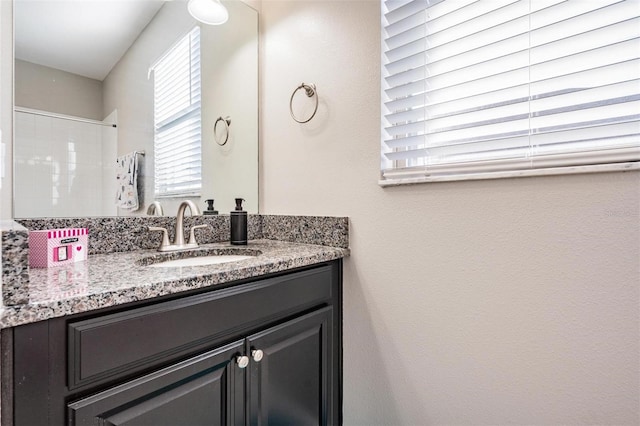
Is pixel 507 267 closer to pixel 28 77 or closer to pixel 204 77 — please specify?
pixel 204 77

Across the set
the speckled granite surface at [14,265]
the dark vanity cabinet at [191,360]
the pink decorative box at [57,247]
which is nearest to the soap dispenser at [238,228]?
the dark vanity cabinet at [191,360]

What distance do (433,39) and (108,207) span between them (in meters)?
1.27

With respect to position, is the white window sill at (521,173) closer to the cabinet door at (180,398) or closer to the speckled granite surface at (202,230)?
the speckled granite surface at (202,230)

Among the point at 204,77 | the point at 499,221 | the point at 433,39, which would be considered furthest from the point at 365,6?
the point at 499,221

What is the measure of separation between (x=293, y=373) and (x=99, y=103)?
1.17 meters

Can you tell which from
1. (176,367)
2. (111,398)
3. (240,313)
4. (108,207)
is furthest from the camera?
(108,207)

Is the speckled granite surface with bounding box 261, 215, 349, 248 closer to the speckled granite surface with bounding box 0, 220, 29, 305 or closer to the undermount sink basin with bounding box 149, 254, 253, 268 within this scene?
the undermount sink basin with bounding box 149, 254, 253, 268

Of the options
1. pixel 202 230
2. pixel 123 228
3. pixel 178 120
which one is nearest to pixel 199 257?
pixel 202 230

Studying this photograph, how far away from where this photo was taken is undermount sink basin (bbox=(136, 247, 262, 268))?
3.73 ft

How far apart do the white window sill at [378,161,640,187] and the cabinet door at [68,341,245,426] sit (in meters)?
0.73

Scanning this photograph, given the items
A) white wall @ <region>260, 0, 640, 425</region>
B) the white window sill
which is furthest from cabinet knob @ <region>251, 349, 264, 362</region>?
the white window sill

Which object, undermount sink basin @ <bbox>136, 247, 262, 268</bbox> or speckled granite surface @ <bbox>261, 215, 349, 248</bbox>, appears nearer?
undermount sink basin @ <bbox>136, 247, 262, 268</bbox>

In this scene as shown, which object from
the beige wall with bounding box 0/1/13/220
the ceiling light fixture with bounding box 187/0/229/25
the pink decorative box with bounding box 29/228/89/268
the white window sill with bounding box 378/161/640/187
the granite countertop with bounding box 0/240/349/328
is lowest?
the granite countertop with bounding box 0/240/349/328

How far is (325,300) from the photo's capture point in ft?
3.96
